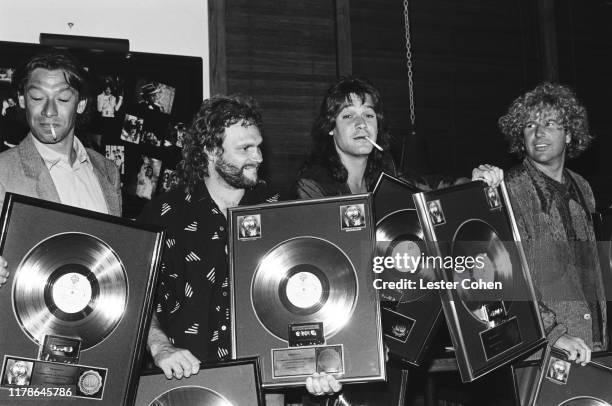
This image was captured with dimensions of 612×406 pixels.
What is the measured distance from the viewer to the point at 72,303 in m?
2.03

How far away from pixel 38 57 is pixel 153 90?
1.24 m

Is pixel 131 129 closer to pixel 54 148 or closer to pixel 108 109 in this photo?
pixel 108 109

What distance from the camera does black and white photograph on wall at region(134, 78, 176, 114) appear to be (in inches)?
148

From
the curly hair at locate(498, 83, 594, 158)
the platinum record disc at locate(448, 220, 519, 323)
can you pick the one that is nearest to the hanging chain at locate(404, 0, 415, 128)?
the curly hair at locate(498, 83, 594, 158)

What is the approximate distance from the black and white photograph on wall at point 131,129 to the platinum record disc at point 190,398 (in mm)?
1902

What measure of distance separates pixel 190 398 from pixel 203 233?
0.55 metres

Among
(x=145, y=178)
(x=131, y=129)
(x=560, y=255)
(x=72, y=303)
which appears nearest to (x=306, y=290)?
(x=72, y=303)

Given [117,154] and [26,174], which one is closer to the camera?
[26,174]

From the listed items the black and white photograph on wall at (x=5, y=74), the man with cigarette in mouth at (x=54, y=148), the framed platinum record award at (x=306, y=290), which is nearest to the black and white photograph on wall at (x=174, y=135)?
the black and white photograph on wall at (x=5, y=74)

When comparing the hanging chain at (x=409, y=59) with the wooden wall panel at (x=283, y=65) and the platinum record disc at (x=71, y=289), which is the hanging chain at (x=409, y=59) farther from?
the platinum record disc at (x=71, y=289)

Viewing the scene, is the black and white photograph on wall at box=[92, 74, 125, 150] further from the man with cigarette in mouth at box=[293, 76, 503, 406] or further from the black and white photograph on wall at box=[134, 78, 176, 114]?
the man with cigarette in mouth at box=[293, 76, 503, 406]

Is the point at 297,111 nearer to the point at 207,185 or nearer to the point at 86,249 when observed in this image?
Answer: the point at 207,185

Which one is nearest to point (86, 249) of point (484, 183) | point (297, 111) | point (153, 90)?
point (484, 183)

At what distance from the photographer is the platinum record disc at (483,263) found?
221 cm
